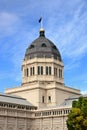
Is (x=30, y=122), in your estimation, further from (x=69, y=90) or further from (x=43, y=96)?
(x=69, y=90)

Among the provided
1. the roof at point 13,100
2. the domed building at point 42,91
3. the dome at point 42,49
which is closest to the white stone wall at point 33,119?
the domed building at point 42,91

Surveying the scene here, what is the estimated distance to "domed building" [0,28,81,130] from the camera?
90.3 meters

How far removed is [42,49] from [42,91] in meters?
15.0

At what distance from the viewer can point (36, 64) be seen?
342 ft

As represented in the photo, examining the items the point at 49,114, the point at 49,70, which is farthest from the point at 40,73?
the point at 49,114

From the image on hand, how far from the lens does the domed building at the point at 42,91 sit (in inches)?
3556

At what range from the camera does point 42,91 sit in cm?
9975

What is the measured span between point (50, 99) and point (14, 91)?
12.7 meters

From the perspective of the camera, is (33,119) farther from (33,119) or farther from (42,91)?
(42,91)

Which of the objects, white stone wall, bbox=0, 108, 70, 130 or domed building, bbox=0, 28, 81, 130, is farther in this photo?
domed building, bbox=0, 28, 81, 130

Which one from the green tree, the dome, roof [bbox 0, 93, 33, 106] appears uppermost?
the dome

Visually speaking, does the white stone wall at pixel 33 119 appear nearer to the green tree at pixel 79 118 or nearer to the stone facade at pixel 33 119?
the stone facade at pixel 33 119

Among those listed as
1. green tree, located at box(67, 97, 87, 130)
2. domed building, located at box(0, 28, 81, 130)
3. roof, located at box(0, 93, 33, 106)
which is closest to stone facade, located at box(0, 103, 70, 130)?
domed building, located at box(0, 28, 81, 130)

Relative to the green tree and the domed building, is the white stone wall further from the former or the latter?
the green tree
